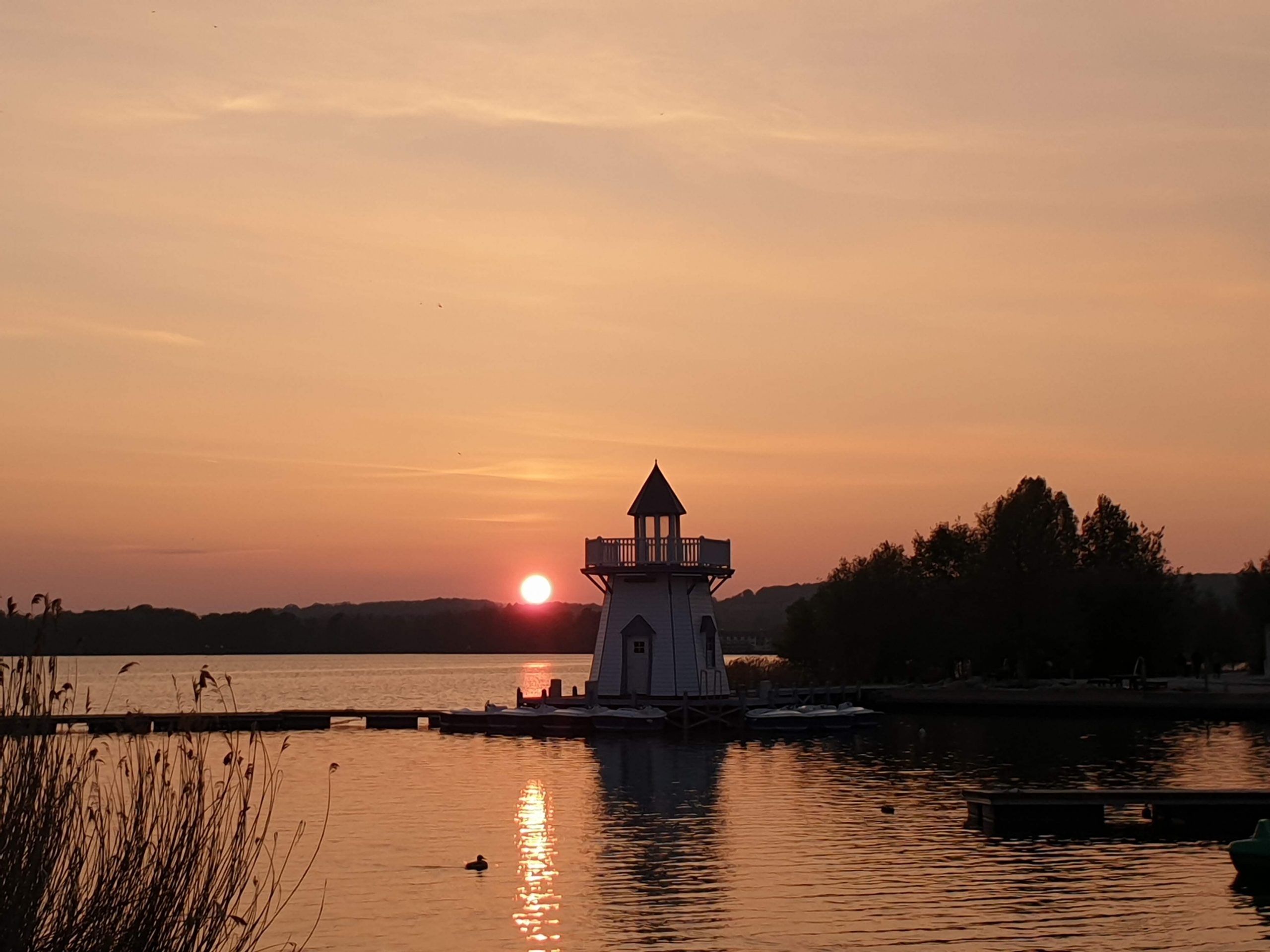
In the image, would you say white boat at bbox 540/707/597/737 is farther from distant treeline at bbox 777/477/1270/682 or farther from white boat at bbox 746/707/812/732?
distant treeline at bbox 777/477/1270/682

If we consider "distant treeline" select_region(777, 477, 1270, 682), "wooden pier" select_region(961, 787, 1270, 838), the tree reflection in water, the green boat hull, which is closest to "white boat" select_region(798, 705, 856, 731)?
the tree reflection in water

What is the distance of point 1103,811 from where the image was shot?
3862cm

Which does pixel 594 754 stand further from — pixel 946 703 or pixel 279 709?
pixel 279 709

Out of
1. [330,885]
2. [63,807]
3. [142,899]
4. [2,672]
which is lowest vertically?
[330,885]

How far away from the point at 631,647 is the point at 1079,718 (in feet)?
82.1

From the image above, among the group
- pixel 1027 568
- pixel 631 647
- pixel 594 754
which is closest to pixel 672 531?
pixel 631 647

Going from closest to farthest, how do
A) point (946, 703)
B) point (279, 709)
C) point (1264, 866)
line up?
1. point (1264, 866)
2. point (946, 703)
3. point (279, 709)

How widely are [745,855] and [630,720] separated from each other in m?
35.2

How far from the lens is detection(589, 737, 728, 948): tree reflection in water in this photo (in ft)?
91.0

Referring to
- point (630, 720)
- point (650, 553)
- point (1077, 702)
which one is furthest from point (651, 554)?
point (1077, 702)

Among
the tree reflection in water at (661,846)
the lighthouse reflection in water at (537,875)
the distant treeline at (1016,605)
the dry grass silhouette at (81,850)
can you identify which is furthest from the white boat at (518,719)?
the dry grass silhouette at (81,850)

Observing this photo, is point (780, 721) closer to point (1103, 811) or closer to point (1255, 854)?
point (1103, 811)

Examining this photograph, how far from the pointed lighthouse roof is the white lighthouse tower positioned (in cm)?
3

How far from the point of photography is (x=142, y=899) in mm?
12539
